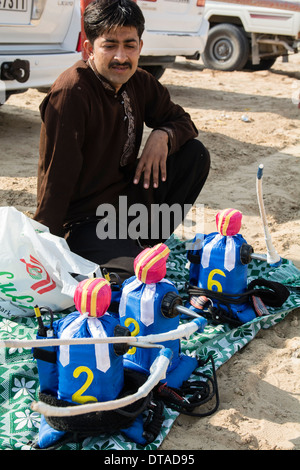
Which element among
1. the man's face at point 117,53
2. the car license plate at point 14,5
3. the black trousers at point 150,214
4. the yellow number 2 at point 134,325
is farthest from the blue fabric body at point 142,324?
the car license plate at point 14,5

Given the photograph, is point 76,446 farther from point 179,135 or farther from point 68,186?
point 179,135

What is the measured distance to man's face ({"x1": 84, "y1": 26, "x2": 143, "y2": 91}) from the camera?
2.36 metres

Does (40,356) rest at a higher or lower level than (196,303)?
higher

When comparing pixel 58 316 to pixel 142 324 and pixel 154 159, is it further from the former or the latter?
pixel 154 159

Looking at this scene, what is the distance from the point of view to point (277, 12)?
317 inches

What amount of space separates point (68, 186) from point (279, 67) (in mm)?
8160

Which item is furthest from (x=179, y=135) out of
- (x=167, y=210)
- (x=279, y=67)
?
(x=279, y=67)

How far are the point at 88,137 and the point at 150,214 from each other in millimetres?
543

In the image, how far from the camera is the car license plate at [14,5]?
3.94 metres

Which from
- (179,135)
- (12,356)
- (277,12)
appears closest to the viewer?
(12,356)

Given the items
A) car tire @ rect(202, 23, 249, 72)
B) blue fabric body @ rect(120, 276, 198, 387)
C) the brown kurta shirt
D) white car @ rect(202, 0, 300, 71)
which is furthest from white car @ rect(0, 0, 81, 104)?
car tire @ rect(202, 23, 249, 72)

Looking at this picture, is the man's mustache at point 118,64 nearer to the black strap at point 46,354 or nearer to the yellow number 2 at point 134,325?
the yellow number 2 at point 134,325

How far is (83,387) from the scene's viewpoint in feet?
5.63

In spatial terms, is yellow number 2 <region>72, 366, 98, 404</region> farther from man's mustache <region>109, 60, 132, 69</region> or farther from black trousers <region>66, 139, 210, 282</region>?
man's mustache <region>109, 60, 132, 69</region>
